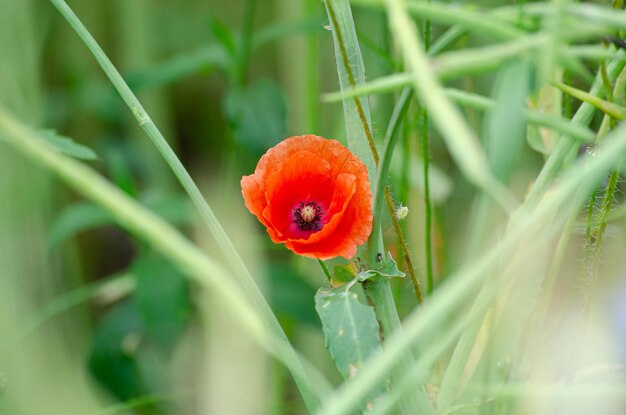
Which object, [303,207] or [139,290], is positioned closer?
[303,207]

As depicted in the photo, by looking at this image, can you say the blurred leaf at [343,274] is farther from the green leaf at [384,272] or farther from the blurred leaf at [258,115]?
the blurred leaf at [258,115]

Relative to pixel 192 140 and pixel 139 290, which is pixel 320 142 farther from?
pixel 192 140

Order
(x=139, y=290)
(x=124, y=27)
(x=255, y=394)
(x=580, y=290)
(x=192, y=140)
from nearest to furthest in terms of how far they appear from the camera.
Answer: (x=580, y=290)
(x=255, y=394)
(x=139, y=290)
(x=124, y=27)
(x=192, y=140)

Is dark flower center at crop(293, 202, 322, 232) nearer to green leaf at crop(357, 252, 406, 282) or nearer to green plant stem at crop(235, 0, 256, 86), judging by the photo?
green leaf at crop(357, 252, 406, 282)

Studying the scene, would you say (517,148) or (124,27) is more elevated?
(124,27)

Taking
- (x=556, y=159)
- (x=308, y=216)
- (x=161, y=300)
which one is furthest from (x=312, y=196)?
(x=161, y=300)

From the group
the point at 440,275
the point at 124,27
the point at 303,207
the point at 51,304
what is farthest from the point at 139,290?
the point at 124,27

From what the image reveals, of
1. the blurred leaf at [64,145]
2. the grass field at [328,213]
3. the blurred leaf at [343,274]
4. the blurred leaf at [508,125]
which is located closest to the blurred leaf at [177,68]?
the grass field at [328,213]

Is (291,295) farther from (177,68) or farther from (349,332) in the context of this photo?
(349,332)
